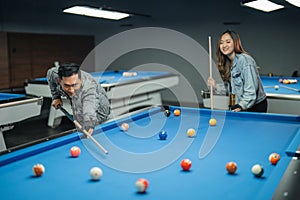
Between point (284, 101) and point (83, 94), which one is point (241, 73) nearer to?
point (284, 101)

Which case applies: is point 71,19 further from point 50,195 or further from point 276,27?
point 50,195

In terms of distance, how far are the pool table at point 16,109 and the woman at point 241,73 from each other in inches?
70.0

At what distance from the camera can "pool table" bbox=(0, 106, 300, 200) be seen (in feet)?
4.03

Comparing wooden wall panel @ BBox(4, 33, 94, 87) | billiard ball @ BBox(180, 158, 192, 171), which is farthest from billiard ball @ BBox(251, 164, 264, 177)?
wooden wall panel @ BBox(4, 33, 94, 87)

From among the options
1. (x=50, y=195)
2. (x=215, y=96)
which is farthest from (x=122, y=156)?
(x=215, y=96)

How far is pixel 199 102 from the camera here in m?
6.86

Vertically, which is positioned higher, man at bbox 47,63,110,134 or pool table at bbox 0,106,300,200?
man at bbox 47,63,110,134

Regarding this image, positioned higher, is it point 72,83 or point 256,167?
point 72,83

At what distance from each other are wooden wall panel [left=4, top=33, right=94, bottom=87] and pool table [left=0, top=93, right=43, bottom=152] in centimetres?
353

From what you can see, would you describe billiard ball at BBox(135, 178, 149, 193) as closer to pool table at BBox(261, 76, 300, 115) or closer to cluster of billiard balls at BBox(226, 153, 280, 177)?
cluster of billiard balls at BBox(226, 153, 280, 177)

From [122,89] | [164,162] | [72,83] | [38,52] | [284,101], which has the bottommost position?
Result: [164,162]

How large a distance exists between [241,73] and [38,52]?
5260 millimetres

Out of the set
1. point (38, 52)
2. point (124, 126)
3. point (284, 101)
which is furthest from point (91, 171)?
point (38, 52)

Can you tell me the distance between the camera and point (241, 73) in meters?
2.83
